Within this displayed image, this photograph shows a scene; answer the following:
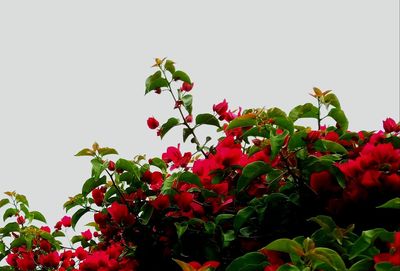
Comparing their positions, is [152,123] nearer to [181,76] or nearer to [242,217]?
[181,76]

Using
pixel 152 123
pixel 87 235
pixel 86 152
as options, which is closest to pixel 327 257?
pixel 86 152

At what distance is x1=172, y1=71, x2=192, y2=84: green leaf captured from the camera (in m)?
2.02

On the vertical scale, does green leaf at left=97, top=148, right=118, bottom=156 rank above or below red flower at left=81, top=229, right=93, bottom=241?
above

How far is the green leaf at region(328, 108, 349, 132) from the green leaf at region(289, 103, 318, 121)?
0.07 meters

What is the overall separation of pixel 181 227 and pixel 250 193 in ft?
0.82

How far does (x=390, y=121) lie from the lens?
178cm

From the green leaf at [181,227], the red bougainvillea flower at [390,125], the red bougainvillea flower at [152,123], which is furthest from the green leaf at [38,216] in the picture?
the red bougainvillea flower at [390,125]

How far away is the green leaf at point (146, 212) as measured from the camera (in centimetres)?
176

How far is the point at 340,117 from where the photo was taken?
70.1 inches

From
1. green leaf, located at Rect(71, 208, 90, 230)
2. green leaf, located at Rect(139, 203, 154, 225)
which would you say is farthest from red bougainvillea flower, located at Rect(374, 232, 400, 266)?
green leaf, located at Rect(71, 208, 90, 230)

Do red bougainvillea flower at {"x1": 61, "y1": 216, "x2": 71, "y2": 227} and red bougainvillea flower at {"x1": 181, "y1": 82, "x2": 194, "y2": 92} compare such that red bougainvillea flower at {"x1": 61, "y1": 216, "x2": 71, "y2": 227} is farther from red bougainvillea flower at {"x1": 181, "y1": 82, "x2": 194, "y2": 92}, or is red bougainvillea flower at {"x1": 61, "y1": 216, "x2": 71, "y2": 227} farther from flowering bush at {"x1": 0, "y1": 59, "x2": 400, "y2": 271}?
red bougainvillea flower at {"x1": 181, "y1": 82, "x2": 194, "y2": 92}

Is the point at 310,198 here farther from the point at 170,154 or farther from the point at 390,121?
the point at 170,154

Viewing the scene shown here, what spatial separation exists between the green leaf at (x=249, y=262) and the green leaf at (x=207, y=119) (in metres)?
0.81

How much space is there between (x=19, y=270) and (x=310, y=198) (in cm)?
163
